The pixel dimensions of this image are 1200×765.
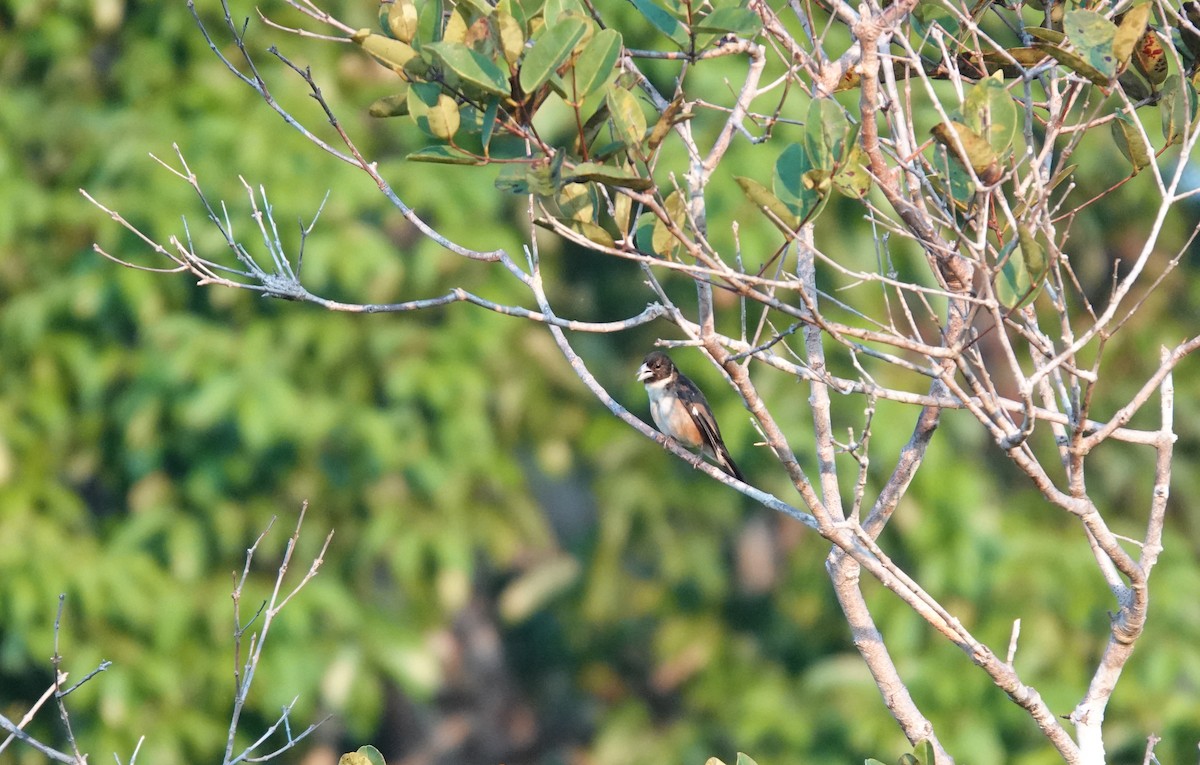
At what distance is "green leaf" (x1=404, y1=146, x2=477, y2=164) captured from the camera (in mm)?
2227

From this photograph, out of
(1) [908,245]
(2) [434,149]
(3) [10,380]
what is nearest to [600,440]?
(1) [908,245]

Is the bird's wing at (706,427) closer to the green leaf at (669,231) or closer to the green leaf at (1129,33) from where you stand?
the green leaf at (669,231)

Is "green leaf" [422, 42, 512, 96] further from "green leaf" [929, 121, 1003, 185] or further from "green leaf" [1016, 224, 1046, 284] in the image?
"green leaf" [1016, 224, 1046, 284]

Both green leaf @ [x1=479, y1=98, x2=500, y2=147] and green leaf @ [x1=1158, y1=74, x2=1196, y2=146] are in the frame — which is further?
green leaf @ [x1=1158, y1=74, x2=1196, y2=146]

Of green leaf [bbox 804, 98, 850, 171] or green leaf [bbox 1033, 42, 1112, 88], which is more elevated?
green leaf [bbox 1033, 42, 1112, 88]

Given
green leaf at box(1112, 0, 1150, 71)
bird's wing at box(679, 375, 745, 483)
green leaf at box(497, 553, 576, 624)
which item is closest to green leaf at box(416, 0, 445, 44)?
green leaf at box(1112, 0, 1150, 71)

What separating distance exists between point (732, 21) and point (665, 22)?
19 centimetres

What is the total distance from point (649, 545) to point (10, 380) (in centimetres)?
335

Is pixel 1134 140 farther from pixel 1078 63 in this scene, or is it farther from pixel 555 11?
pixel 555 11

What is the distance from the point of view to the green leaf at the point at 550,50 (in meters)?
2.06

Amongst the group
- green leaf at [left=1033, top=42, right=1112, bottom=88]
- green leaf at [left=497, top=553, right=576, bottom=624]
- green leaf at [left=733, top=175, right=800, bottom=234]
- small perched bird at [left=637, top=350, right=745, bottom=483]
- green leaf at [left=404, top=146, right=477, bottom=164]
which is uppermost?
green leaf at [left=1033, top=42, right=1112, bottom=88]

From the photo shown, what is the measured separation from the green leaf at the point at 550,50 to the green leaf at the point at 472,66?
0.13 feet

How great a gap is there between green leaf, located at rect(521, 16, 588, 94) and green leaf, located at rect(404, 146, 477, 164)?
19 centimetres

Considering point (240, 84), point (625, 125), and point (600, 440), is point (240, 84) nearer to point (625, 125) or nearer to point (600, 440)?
point (600, 440)
